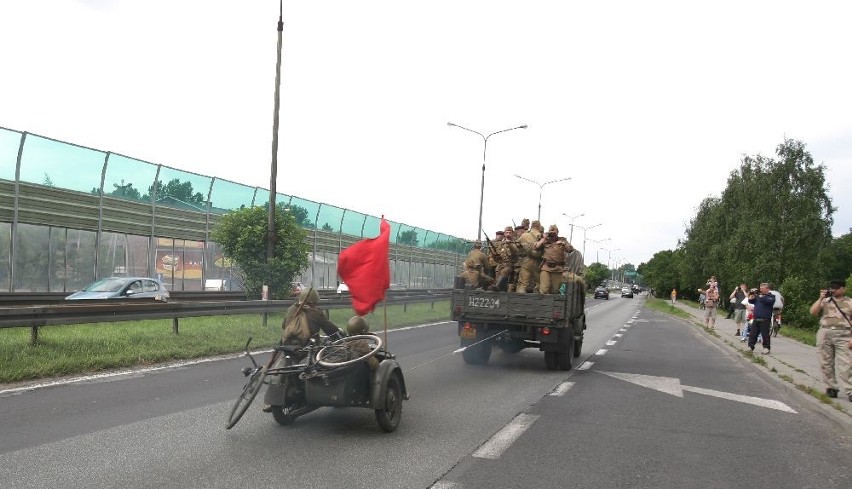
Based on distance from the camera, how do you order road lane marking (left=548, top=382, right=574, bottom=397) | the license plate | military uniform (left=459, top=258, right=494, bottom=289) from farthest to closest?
1. military uniform (left=459, top=258, right=494, bottom=289)
2. the license plate
3. road lane marking (left=548, top=382, right=574, bottom=397)

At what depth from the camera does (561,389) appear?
10.0 meters

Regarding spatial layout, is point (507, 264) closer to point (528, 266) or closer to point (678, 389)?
point (528, 266)

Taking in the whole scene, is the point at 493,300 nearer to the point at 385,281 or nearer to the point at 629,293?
the point at 385,281

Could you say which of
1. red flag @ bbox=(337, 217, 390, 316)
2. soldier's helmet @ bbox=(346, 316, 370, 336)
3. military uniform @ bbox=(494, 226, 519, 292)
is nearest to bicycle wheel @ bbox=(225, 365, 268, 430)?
soldier's helmet @ bbox=(346, 316, 370, 336)

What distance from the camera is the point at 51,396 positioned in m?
7.97

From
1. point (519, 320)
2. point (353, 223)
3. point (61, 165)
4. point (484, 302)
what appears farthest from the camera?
point (353, 223)

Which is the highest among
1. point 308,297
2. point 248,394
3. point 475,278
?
point 475,278

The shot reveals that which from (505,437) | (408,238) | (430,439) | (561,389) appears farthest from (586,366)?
(408,238)

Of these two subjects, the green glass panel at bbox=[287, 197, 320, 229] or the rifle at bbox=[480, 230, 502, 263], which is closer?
→ the rifle at bbox=[480, 230, 502, 263]

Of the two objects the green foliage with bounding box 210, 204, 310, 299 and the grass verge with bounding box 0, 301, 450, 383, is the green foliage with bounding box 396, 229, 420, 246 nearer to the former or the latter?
the green foliage with bounding box 210, 204, 310, 299

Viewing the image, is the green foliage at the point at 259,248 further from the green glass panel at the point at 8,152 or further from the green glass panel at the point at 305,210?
the green glass panel at the point at 305,210

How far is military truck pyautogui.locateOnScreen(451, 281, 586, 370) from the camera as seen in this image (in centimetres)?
1169

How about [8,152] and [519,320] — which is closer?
[519,320]

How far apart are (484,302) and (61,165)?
556 inches
